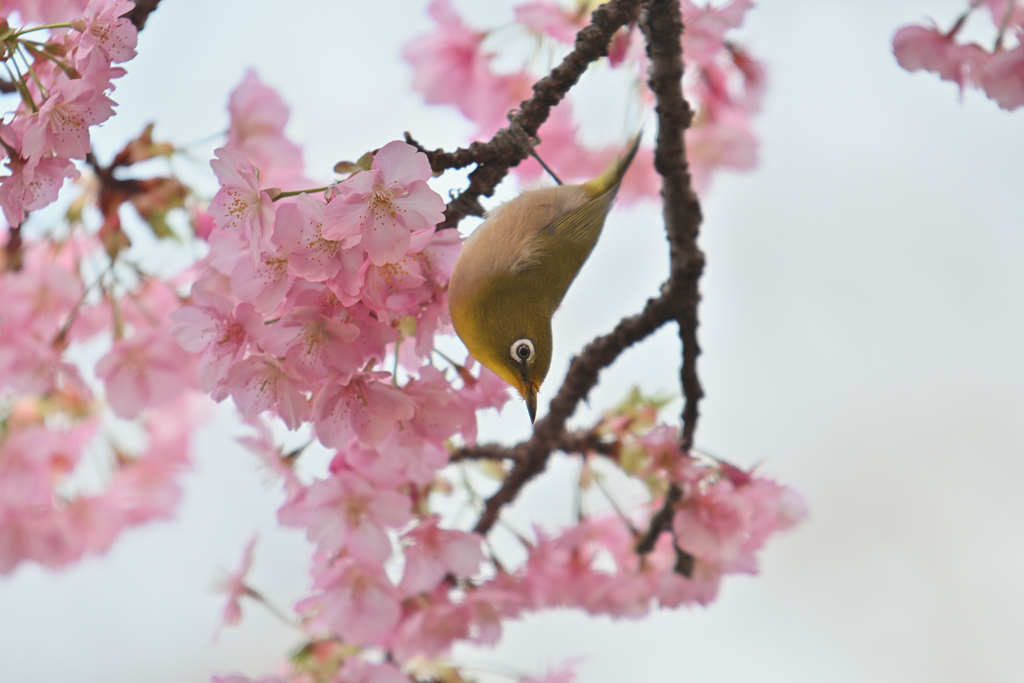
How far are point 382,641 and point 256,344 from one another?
1.36ft

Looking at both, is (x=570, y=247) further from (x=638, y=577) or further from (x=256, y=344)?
(x=638, y=577)

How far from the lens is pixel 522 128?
0.52 meters

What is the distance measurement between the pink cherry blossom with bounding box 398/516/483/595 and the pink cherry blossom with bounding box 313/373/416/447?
0.23 m

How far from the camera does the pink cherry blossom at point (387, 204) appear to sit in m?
0.45

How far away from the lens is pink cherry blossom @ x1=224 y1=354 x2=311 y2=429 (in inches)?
21.0

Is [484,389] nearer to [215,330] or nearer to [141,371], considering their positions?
[215,330]

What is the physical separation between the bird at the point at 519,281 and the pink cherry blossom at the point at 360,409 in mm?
74

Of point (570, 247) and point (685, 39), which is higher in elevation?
point (685, 39)

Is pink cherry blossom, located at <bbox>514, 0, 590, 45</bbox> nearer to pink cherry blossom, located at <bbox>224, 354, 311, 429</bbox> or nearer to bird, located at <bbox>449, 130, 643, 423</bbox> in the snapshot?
bird, located at <bbox>449, 130, 643, 423</bbox>

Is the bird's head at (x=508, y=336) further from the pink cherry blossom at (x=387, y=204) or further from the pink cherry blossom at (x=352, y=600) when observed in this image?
the pink cherry blossom at (x=352, y=600)

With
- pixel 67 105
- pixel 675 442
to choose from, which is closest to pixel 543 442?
pixel 675 442

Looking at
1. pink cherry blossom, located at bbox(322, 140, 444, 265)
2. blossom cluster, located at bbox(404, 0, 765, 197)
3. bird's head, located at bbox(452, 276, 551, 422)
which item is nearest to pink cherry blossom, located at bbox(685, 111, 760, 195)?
blossom cluster, located at bbox(404, 0, 765, 197)

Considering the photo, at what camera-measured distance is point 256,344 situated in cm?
54

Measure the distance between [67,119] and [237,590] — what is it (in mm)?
635
